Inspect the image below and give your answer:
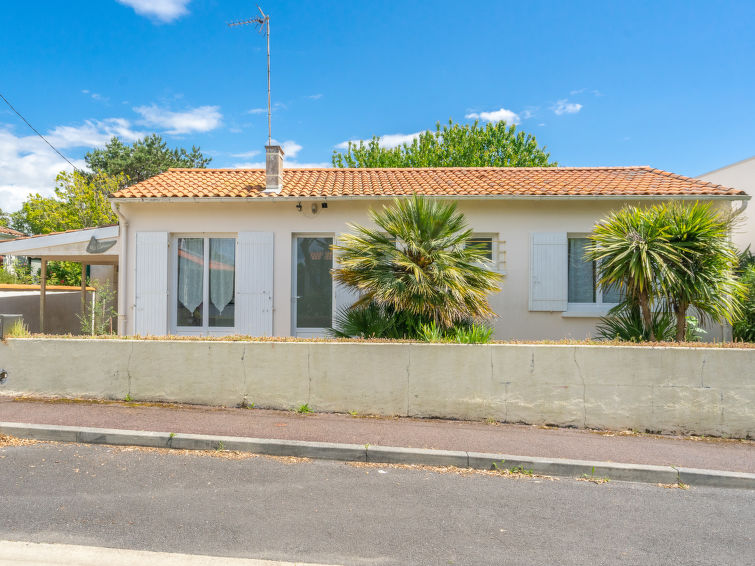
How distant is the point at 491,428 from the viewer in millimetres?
5988

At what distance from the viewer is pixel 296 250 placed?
9750 mm

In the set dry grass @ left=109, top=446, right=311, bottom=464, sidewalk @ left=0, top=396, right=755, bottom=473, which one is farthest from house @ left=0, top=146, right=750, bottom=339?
dry grass @ left=109, top=446, right=311, bottom=464

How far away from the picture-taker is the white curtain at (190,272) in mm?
9750

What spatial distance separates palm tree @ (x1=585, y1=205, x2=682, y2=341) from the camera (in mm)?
6973

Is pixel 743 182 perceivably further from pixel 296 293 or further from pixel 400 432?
pixel 400 432

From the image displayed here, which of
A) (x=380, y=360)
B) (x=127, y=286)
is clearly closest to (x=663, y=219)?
(x=380, y=360)

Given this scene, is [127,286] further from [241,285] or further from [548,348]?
[548,348]

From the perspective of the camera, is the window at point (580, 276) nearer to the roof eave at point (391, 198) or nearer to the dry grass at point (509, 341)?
the roof eave at point (391, 198)

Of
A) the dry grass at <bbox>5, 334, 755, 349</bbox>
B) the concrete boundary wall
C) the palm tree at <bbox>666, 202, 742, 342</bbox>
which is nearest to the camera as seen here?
the concrete boundary wall

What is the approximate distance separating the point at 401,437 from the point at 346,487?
49.3 inches

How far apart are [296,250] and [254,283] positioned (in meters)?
1.02

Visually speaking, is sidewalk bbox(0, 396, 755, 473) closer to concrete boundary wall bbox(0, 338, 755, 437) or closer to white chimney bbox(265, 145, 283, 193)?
concrete boundary wall bbox(0, 338, 755, 437)

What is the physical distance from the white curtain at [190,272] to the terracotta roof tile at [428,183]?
1038 mm

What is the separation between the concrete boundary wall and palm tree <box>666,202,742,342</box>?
4.25ft
